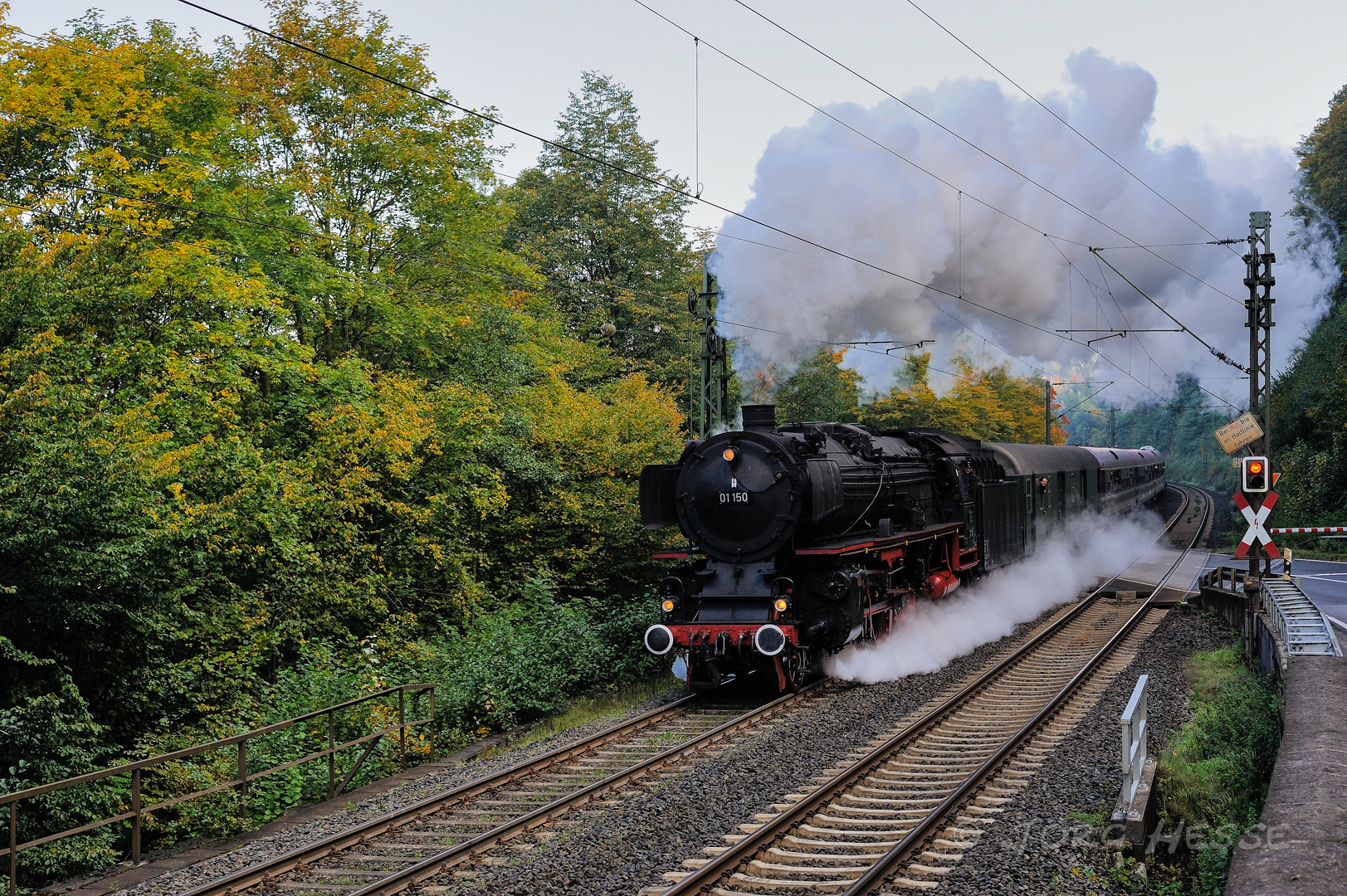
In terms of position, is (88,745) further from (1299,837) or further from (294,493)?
(1299,837)

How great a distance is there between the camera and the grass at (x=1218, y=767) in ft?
20.4

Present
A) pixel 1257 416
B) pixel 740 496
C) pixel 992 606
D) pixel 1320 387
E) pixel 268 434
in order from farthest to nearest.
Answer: pixel 1320 387 < pixel 992 606 < pixel 1257 416 < pixel 268 434 < pixel 740 496

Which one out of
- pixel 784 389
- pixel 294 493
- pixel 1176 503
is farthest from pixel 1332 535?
pixel 294 493

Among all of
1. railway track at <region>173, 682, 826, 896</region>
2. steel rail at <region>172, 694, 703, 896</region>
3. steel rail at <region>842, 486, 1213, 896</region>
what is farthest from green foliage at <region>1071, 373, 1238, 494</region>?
steel rail at <region>172, 694, 703, 896</region>

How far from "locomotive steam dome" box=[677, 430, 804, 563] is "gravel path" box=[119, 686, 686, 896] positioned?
7.80 ft

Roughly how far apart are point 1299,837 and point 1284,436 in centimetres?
3714

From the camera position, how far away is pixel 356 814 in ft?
27.5

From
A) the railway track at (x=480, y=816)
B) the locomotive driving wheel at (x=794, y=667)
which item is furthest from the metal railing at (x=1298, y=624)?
the railway track at (x=480, y=816)

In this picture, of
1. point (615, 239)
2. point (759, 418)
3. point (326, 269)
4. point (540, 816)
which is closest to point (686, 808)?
point (540, 816)

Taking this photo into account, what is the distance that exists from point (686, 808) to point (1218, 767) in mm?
4347

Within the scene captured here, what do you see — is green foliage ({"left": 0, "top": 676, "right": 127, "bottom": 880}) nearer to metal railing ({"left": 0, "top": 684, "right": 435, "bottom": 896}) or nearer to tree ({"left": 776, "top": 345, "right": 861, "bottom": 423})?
metal railing ({"left": 0, "top": 684, "right": 435, "bottom": 896})

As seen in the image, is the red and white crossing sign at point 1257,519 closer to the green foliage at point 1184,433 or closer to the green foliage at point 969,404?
the green foliage at point 969,404

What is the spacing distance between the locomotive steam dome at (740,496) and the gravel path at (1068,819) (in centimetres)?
405

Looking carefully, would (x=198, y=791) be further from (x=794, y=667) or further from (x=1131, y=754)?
(x=1131, y=754)
